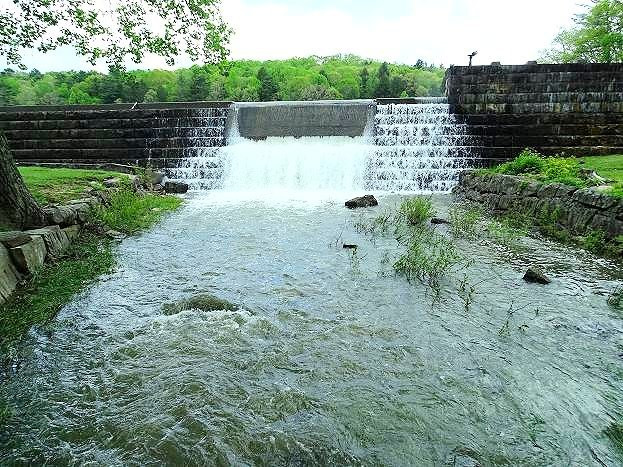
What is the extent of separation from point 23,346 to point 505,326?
13.5ft

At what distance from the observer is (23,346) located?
337cm

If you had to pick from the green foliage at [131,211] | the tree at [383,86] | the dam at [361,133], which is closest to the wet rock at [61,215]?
the green foliage at [131,211]

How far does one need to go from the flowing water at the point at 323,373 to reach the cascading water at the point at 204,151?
356 inches

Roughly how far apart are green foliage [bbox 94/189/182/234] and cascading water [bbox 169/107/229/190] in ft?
10.4

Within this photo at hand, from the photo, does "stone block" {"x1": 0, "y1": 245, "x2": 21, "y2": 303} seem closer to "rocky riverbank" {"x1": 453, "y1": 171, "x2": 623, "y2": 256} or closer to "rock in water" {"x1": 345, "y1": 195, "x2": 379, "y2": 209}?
"rock in water" {"x1": 345, "y1": 195, "x2": 379, "y2": 209}

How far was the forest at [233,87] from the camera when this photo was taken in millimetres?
29047

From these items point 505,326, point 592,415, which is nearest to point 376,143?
point 505,326

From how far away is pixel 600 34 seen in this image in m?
21.6

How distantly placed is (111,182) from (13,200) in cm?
464

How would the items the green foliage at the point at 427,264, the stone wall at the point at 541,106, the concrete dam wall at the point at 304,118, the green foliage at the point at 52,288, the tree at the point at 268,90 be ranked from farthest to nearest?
the tree at the point at 268,90, the concrete dam wall at the point at 304,118, the stone wall at the point at 541,106, the green foliage at the point at 427,264, the green foliage at the point at 52,288

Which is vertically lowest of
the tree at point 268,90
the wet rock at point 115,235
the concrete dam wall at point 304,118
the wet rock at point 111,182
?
the wet rock at point 115,235

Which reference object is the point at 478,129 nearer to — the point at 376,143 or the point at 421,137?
the point at 421,137

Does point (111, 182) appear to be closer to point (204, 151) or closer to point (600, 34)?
point (204, 151)

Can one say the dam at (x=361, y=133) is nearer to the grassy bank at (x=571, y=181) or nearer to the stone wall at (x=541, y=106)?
the stone wall at (x=541, y=106)
